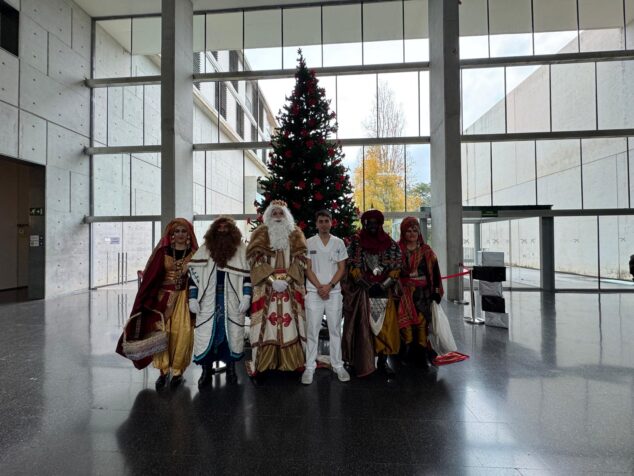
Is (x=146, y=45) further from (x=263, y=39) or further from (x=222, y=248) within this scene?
(x=222, y=248)

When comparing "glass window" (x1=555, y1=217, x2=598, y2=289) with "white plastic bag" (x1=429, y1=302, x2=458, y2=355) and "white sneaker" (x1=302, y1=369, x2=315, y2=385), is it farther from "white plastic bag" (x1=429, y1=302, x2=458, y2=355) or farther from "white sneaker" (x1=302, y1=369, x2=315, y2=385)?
"white sneaker" (x1=302, y1=369, x2=315, y2=385)

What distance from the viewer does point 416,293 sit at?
14.0 feet

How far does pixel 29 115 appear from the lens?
10.2 metres

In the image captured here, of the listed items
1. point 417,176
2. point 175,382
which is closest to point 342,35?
point 417,176

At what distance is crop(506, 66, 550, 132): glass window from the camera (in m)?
12.2

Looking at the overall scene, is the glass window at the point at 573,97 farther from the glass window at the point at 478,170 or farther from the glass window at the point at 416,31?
the glass window at the point at 416,31

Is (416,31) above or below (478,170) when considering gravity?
above

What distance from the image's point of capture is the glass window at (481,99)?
12438mm

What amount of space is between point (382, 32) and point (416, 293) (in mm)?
12581

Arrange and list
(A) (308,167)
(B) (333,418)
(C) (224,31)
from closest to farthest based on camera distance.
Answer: (B) (333,418), (A) (308,167), (C) (224,31)

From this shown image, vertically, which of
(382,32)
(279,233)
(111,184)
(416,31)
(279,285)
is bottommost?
(279,285)

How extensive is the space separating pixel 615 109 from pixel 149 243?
18301 millimetres

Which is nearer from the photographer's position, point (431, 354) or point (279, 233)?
point (279, 233)

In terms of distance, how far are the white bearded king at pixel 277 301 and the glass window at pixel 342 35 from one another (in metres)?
11.6
